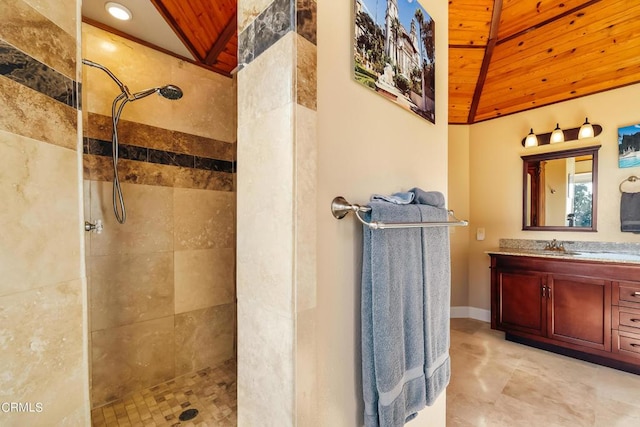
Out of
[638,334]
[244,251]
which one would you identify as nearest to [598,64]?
[638,334]

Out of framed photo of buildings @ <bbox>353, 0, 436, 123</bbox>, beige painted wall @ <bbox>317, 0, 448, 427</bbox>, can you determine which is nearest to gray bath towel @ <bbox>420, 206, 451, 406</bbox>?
beige painted wall @ <bbox>317, 0, 448, 427</bbox>

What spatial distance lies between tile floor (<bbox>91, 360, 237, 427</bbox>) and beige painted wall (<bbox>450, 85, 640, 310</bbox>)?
302 centimetres

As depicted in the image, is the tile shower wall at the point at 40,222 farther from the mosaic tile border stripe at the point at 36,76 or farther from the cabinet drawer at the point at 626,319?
the cabinet drawer at the point at 626,319

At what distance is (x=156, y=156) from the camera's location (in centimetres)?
185

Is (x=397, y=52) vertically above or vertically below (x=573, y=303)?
above

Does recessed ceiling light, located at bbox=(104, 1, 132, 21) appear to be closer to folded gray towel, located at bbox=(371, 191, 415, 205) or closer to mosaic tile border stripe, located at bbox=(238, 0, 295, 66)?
mosaic tile border stripe, located at bbox=(238, 0, 295, 66)

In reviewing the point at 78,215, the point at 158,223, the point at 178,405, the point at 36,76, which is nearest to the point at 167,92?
the point at 158,223

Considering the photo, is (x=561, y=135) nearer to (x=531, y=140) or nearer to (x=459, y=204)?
(x=531, y=140)

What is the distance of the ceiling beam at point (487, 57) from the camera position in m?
2.18

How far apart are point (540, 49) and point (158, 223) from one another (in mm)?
3521

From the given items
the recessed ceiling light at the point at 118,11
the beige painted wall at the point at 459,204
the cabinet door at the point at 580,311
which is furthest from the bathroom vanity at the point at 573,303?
the recessed ceiling light at the point at 118,11

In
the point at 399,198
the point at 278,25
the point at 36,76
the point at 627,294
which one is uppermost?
the point at 278,25

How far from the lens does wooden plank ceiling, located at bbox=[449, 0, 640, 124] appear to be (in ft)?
7.00

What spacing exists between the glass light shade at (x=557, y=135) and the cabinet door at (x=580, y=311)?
139 centimetres
